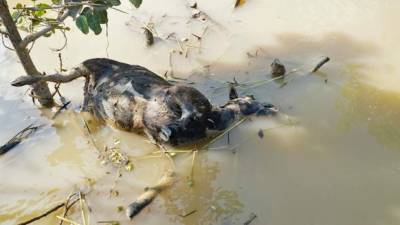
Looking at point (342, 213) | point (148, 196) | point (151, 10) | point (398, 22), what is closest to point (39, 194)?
point (148, 196)

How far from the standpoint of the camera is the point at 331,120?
352cm

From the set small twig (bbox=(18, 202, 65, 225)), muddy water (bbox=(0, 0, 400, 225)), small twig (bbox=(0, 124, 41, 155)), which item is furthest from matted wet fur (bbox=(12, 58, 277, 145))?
small twig (bbox=(18, 202, 65, 225))

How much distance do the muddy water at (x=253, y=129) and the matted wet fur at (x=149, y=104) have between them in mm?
130

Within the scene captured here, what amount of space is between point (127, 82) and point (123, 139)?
430 mm

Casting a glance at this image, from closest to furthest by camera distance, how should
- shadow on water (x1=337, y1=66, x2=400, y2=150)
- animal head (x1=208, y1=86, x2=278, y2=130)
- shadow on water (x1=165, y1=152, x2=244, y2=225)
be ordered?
shadow on water (x1=165, y1=152, x2=244, y2=225) → shadow on water (x1=337, y1=66, x2=400, y2=150) → animal head (x1=208, y1=86, x2=278, y2=130)

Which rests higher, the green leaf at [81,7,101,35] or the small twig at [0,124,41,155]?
the green leaf at [81,7,101,35]

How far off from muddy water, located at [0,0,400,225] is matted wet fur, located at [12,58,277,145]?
130 millimetres

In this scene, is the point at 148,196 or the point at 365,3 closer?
the point at 148,196

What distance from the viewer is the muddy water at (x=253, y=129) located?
3010 mm

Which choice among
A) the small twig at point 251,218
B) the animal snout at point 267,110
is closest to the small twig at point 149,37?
the animal snout at point 267,110

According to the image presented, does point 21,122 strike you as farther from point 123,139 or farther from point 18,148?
point 123,139

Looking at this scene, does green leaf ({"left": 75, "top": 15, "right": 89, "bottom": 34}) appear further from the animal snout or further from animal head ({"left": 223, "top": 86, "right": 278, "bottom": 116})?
the animal snout

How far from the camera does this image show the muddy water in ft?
9.87

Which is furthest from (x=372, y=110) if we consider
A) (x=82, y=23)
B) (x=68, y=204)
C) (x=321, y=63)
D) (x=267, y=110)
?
(x=68, y=204)
